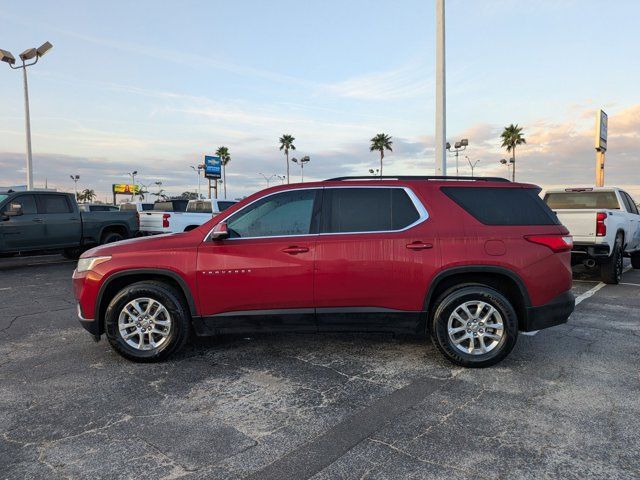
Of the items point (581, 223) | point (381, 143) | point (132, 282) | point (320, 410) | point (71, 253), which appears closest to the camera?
point (320, 410)

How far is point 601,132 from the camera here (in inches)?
976

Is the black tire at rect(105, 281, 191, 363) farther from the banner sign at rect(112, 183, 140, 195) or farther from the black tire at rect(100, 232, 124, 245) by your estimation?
the banner sign at rect(112, 183, 140, 195)

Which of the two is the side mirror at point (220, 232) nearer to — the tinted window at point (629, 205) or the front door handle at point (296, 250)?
the front door handle at point (296, 250)

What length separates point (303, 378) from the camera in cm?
412

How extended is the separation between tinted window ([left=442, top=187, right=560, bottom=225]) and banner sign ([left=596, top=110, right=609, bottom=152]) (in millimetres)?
24083

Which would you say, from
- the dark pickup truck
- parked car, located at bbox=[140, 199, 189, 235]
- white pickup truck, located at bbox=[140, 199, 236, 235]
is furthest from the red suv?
parked car, located at bbox=[140, 199, 189, 235]

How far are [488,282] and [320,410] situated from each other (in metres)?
2.11

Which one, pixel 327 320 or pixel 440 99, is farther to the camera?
pixel 440 99

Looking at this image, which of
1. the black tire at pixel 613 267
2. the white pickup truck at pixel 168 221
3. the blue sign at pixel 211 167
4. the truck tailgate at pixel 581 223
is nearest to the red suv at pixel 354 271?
the truck tailgate at pixel 581 223

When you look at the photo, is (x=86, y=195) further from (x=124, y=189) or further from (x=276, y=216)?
(x=276, y=216)

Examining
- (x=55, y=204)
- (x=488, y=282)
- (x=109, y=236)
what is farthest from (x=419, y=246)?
(x=109, y=236)

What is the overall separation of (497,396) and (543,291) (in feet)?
3.98

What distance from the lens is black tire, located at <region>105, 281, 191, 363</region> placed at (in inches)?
175

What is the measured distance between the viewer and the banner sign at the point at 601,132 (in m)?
24.5
